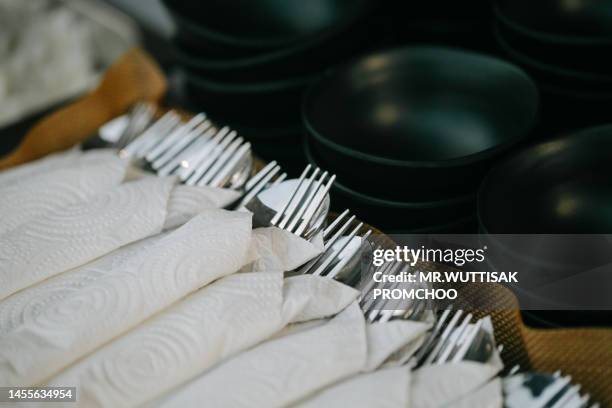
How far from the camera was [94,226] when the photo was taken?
615 millimetres

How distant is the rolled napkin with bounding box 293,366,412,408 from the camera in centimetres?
46

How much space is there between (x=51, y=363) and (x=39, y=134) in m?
0.43

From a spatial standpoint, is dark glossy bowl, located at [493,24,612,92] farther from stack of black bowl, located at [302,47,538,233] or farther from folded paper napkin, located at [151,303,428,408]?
folded paper napkin, located at [151,303,428,408]

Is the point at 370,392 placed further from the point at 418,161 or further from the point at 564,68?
the point at 564,68

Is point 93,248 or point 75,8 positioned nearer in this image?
point 93,248

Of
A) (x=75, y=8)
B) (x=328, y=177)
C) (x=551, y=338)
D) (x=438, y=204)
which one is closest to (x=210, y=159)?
(x=328, y=177)

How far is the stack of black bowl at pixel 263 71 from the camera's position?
786 millimetres

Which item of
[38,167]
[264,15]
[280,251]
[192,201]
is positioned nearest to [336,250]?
[280,251]

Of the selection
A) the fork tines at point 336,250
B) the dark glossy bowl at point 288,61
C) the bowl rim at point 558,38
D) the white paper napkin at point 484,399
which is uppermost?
the bowl rim at point 558,38

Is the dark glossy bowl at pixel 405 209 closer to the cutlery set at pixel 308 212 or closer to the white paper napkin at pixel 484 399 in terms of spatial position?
the cutlery set at pixel 308 212

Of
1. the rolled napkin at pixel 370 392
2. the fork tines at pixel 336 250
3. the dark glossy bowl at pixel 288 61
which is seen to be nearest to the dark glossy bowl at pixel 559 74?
the dark glossy bowl at pixel 288 61

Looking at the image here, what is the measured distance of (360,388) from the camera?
1.55ft

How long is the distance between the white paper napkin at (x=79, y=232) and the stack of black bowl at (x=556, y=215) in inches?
11.4

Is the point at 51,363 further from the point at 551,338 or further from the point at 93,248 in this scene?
the point at 551,338
